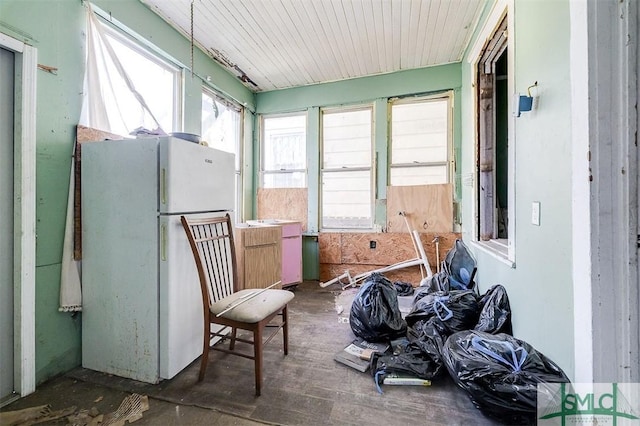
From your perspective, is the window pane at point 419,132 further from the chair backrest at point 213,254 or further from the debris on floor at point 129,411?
the debris on floor at point 129,411

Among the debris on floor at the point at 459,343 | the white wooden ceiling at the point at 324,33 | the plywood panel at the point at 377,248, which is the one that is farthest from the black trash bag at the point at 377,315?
the white wooden ceiling at the point at 324,33

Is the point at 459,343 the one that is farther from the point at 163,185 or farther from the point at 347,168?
the point at 347,168

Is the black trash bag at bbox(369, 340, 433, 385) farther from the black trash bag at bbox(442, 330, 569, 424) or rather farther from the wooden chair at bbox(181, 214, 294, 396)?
the wooden chair at bbox(181, 214, 294, 396)

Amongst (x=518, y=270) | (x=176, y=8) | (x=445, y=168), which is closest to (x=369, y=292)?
(x=518, y=270)

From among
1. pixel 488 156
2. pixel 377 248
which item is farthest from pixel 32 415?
pixel 488 156

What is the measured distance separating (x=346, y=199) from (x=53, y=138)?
3.05 m

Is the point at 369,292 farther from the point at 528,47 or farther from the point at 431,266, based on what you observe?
the point at 528,47

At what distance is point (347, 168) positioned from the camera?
382cm

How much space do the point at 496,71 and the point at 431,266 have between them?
231cm

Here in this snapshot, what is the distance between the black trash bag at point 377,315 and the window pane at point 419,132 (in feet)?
6.83

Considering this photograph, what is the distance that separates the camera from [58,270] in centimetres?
172

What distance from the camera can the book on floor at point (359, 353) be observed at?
1805 mm

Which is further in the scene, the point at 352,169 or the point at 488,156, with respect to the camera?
the point at 352,169

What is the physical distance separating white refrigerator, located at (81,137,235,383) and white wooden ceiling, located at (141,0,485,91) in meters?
1.56
